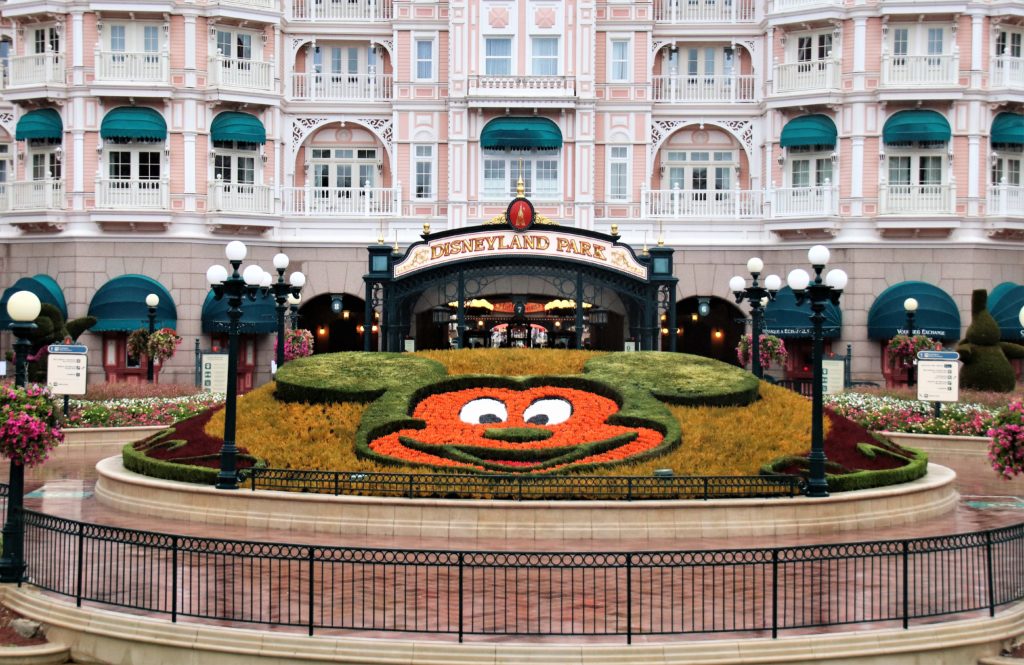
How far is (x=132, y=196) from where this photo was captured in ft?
147

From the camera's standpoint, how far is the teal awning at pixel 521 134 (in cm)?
4572

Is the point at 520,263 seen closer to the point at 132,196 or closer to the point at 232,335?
the point at 232,335

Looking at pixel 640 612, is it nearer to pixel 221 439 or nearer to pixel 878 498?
pixel 878 498

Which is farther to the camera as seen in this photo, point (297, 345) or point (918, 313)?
point (918, 313)

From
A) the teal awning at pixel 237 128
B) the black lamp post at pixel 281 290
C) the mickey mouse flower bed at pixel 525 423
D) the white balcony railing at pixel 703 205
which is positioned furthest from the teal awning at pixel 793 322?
the teal awning at pixel 237 128

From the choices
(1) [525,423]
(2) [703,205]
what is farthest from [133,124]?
(1) [525,423]

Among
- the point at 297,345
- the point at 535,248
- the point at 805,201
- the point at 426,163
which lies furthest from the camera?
the point at 426,163

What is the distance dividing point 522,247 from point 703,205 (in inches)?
633

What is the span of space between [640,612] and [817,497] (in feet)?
24.4

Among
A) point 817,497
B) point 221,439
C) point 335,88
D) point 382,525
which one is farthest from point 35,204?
point 817,497

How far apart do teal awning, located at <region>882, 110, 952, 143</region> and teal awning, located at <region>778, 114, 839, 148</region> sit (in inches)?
72.7

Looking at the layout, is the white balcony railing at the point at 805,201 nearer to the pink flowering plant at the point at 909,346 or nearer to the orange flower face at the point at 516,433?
the pink flowering plant at the point at 909,346

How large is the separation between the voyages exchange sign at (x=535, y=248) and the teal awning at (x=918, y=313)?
14.7 metres

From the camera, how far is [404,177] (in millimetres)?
47000
